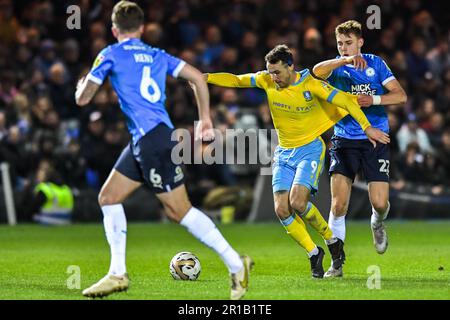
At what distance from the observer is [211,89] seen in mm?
20594

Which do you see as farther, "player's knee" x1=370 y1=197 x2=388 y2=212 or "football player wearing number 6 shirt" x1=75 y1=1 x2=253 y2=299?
"player's knee" x1=370 y1=197 x2=388 y2=212

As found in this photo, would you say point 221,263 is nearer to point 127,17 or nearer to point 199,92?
point 199,92

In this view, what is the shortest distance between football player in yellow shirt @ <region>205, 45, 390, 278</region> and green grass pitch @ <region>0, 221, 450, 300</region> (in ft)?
1.85

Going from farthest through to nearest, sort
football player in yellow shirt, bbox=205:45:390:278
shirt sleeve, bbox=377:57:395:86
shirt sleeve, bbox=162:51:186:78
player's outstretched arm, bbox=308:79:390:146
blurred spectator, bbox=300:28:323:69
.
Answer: blurred spectator, bbox=300:28:323:69 < shirt sleeve, bbox=377:57:395:86 < football player in yellow shirt, bbox=205:45:390:278 < player's outstretched arm, bbox=308:79:390:146 < shirt sleeve, bbox=162:51:186:78

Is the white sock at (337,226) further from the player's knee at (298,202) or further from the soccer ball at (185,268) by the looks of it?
the soccer ball at (185,268)

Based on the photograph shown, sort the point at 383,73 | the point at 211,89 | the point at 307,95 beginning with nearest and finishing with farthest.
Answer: the point at 307,95 → the point at 383,73 → the point at 211,89

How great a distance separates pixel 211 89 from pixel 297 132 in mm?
9939

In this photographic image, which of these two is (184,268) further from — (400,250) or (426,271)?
(400,250)

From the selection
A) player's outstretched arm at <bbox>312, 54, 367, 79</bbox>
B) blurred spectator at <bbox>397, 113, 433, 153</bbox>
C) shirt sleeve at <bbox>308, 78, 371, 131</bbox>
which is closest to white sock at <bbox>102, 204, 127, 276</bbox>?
shirt sleeve at <bbox>308, 78, 371, 131</bbox>

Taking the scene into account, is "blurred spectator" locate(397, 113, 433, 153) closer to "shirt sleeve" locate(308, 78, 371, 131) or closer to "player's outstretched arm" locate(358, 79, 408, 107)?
"player's outstretched arm" locate(358, 79, 408, 107)

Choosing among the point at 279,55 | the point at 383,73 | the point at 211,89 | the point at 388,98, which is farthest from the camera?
the point at 211,89

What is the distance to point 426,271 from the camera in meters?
11.2

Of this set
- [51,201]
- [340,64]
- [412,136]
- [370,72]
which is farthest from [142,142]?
[412,136]

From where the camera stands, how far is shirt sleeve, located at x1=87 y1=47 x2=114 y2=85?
8562mm
